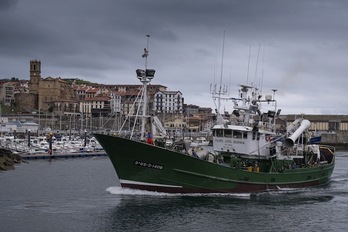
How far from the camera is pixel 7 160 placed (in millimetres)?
67688

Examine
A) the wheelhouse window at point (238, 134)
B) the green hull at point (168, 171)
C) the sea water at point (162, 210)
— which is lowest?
the sea water at point (162, 210)

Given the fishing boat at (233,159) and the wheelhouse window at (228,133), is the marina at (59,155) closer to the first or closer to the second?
the fishing boat at (233,159)

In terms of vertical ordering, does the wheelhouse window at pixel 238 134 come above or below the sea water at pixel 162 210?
above

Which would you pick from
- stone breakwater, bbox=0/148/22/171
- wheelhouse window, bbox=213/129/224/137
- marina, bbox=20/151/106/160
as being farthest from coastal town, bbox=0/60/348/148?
wheelhouse window, bbox=213/129/224/137

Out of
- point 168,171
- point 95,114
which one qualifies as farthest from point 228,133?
point 95,114

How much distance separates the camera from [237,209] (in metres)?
35.7

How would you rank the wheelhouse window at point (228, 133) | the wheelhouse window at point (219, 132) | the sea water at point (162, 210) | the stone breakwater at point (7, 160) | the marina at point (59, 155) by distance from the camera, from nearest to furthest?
1. the sea water at point (162, 210)
2. the wheelhouse window at point (228, 133)
3. the wheelhouse window at point (219, 132)
4. the stone breakwater at point (7, 160)
5. the marina at point (59, 155)

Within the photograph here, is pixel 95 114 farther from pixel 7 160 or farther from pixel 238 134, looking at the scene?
pixel 238 134

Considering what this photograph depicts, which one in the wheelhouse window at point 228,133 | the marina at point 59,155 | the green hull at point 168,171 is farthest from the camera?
the marina at point 59,155

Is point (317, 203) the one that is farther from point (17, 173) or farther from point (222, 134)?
point (17, 173)

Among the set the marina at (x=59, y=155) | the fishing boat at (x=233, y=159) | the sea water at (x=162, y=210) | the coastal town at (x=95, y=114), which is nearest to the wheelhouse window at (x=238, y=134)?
the fishing boat at (x=233, y=159)

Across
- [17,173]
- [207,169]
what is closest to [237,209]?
[207,169]

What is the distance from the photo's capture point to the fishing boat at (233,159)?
37.6 meters

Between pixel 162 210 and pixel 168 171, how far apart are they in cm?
385
